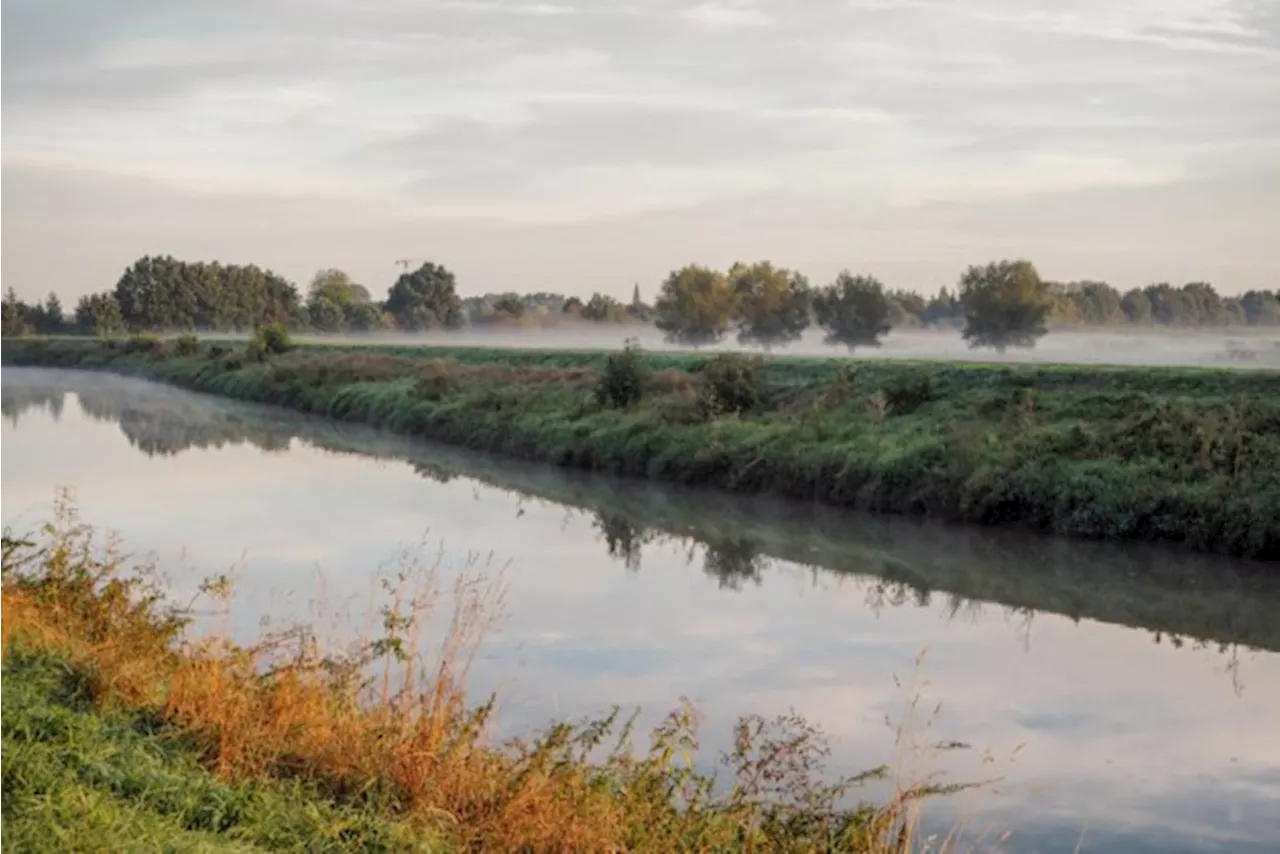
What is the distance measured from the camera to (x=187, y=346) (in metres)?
72.2

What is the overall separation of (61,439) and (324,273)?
10427cm

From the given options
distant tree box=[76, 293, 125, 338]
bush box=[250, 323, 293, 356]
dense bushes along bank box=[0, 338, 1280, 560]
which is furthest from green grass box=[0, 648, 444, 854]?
distant tree box=[76, 293, 125, 338]

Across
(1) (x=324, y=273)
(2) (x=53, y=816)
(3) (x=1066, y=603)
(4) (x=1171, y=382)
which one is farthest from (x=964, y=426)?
(1) (x=324, y=273)

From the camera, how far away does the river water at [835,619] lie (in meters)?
9.80

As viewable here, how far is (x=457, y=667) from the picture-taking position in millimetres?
11312

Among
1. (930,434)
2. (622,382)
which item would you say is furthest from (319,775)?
(622,382)

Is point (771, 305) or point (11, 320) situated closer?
point (771, 305)

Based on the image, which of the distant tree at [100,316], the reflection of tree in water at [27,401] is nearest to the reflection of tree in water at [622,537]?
the reflection of tree in water at [27,401]

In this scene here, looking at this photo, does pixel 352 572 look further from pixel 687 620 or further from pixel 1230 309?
pixel 1230 309

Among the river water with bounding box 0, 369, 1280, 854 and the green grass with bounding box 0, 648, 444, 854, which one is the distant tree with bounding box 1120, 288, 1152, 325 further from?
the green grass with bounding box 0, 648, 444, 854

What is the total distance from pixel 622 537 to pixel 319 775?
13.3 meters

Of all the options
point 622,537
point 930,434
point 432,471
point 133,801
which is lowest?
point 622,537

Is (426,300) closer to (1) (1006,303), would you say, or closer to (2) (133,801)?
(1) (1006,303)

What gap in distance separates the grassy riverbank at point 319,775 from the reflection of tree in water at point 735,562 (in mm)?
8034
